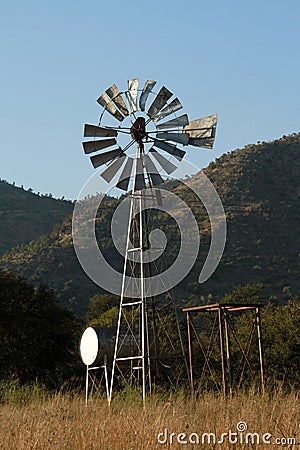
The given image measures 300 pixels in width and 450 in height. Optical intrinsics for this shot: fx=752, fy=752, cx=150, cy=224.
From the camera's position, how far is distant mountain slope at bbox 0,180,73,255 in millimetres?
74375

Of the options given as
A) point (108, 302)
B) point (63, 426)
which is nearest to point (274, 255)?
point (108, 302)

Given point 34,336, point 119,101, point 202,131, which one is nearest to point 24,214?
point 34,336

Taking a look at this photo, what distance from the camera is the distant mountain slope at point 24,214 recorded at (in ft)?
244

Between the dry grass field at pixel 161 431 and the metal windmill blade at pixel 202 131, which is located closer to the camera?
the dry grass field at pixel 161 431

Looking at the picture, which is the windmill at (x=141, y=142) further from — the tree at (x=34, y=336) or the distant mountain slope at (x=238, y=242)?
the distant mountain slope at (x=238, y=242)

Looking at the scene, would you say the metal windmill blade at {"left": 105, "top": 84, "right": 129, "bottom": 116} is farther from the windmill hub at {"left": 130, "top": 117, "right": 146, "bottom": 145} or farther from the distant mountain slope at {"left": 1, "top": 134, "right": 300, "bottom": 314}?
the distant mountain slope at {"left": 1, "top": 134, "right": 300, "bottom": 314}

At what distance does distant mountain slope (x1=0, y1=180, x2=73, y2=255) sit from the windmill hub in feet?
180

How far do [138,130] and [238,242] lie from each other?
38.8 m

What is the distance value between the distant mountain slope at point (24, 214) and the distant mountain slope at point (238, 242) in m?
10.1

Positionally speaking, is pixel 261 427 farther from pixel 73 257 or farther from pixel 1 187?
pixel 1 187

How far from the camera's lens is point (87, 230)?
54.5 m

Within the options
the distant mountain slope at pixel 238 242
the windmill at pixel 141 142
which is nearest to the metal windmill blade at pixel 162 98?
the windmill at pixel 141 142

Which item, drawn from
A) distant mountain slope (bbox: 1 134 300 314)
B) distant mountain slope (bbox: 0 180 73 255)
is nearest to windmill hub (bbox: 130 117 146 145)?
distant mountain slope (bbox: 1 134 300 314)

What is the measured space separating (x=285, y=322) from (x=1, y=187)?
68713 mm
